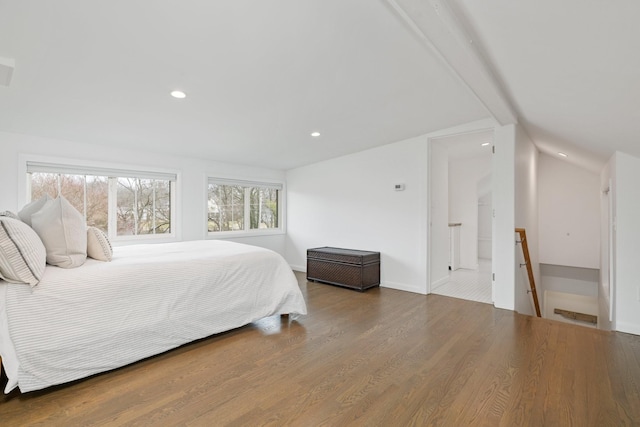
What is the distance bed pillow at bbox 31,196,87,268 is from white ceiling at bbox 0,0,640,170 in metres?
1.02

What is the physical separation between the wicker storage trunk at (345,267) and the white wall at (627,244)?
8.32ft

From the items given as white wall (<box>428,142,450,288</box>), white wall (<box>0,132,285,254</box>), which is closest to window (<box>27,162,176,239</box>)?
white wall (<box>0,132,285,254</box>)

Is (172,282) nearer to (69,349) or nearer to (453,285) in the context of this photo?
(69,349)

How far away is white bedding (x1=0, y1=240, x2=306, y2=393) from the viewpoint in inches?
68.1

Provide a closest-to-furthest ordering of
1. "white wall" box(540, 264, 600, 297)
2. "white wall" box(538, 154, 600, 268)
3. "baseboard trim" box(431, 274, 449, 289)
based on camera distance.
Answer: "baseboard trim" box(431, 274, 449, 289)
"white wall" box(538, 154, 600, 268)
"white wall" box(540, 264, 600, 297)

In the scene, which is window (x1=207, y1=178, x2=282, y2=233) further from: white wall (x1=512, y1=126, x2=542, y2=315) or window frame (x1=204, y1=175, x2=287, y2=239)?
white wall (x1=512, y1=126, x2=542, y2=315)

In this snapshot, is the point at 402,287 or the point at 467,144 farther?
the point at 467,144

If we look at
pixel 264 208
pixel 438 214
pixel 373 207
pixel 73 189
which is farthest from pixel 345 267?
pixel 73 189

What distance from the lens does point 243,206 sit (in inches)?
214

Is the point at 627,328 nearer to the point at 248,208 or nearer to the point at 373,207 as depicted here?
the point at 373,207

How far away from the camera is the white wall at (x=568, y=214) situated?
5.11 meters

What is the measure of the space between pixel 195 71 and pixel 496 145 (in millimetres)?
3179

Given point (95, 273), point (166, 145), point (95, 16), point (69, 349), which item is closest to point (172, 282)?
point (95, 273)

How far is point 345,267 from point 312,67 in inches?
109
